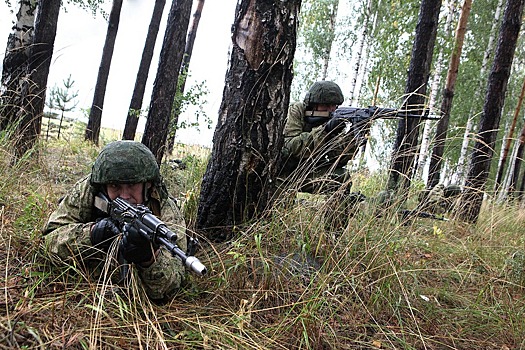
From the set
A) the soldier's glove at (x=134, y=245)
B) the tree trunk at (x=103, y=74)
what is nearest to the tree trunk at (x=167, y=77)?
the soldier's glove at (x=134, y=245)

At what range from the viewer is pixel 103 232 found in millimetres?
1828

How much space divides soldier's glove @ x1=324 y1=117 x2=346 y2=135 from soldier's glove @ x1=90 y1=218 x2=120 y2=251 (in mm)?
1981

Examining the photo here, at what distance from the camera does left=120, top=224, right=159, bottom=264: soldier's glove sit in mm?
1620

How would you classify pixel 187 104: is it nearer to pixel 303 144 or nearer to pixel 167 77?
pixel 167 77

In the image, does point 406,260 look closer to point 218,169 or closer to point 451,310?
point 451,310

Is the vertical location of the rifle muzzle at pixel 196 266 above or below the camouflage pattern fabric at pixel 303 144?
below

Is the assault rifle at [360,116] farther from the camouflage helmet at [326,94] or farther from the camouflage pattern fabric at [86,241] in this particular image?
the camouflage pattern fabric at [86,241]

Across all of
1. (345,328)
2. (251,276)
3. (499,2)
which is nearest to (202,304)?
(251,276)

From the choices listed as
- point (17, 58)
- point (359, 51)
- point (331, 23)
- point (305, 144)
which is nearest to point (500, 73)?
point (305, 144)

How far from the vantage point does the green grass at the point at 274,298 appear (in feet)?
4.92

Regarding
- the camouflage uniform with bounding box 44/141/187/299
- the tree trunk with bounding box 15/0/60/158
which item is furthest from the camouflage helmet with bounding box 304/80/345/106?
the tree trunk with bounding box 15/0/60/158

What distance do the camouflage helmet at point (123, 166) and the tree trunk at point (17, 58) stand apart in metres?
2.30

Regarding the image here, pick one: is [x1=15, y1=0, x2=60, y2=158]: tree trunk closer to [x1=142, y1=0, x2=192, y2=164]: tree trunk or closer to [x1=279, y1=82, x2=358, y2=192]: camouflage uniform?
[x1=142, y1=0, x2=192, y2=164]: tree trunk

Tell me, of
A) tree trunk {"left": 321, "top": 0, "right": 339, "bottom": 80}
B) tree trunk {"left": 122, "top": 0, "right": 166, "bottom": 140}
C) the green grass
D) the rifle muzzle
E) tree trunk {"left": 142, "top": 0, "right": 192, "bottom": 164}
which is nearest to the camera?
the rifle muzzle
